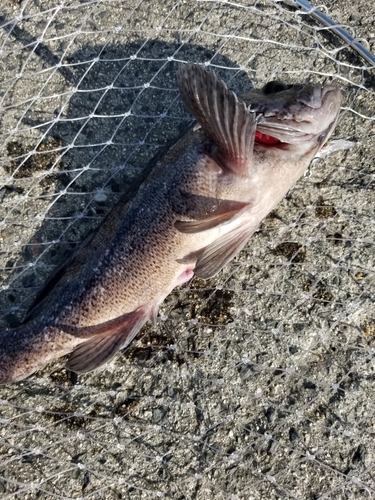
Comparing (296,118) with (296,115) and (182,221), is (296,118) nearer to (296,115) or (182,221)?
(296,115)

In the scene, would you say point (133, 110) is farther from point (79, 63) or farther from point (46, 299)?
point (46, 299)

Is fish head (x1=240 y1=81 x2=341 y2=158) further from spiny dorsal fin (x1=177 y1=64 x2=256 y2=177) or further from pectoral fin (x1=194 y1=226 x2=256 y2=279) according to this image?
pectoral fin (x1=194 y1=226 x2=256 y2=279)

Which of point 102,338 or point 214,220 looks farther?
point 102,338

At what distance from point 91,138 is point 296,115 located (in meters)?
1.31

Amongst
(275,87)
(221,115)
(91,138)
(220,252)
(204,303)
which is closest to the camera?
(221,115)

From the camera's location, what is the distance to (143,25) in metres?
3.19

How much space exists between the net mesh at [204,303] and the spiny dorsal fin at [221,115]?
0.56 metres

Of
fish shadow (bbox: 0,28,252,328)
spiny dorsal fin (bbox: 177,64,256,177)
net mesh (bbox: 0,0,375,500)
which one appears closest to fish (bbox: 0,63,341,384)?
spiny dorsal fin (bbox: 177,64,256,177)

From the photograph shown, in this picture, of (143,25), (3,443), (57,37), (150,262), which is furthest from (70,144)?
(3,443)

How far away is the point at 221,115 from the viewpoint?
2258mm

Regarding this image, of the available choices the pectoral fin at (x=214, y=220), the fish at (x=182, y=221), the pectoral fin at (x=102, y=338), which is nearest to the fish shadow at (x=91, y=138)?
the fish at (x=182, y=221)

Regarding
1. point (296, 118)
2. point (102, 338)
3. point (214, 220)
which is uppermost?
point (296, 118)

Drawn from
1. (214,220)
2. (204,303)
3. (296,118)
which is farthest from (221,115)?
(204,303)

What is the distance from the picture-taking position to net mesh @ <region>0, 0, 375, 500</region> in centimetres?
280
